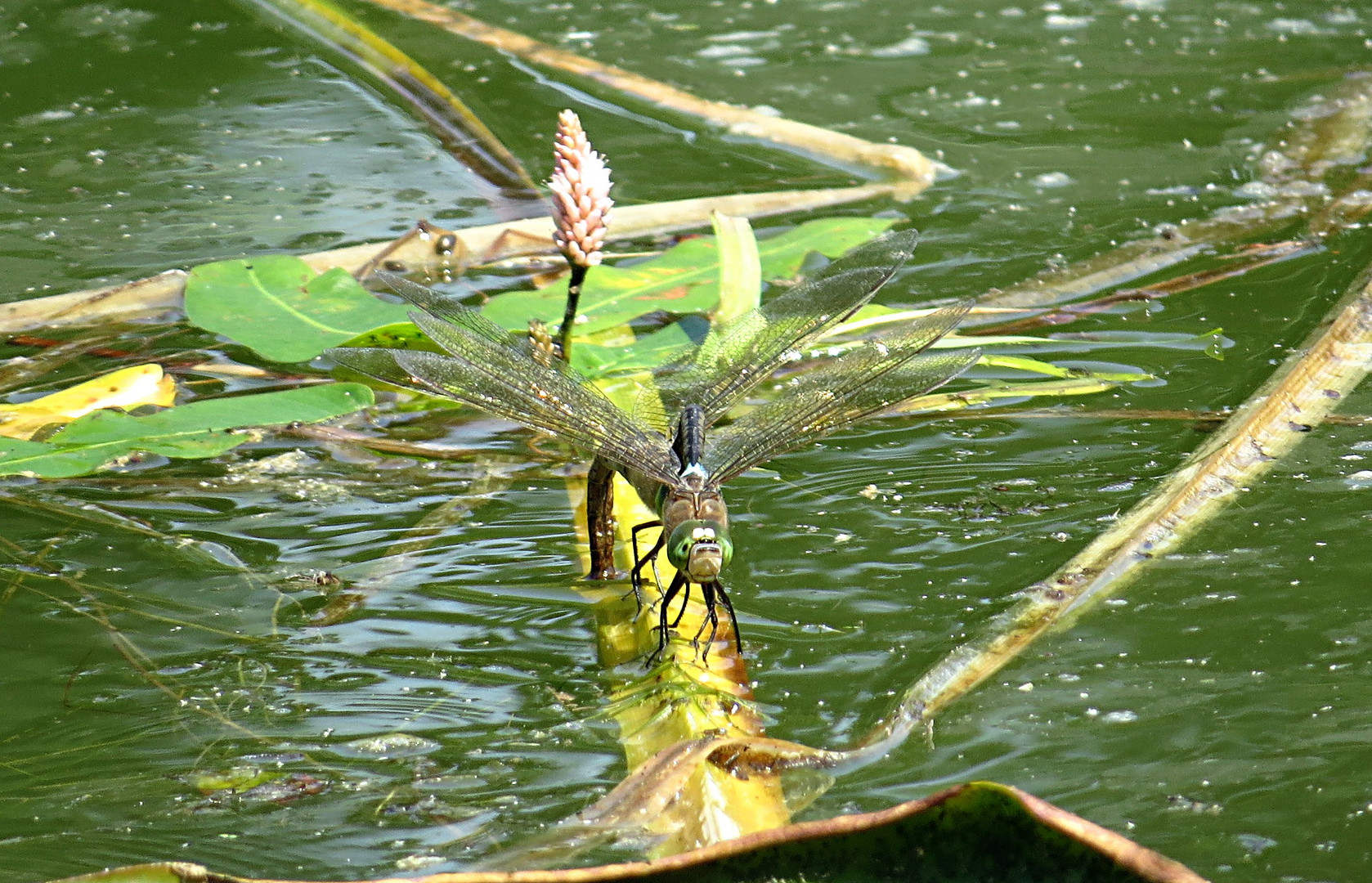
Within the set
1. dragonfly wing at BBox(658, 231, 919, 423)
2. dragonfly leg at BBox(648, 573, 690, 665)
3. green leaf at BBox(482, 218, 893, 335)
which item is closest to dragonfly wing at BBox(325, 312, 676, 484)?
dragonfly leg at BBox(648, 573, 690, 665)

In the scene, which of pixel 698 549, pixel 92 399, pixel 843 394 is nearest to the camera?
pixel 698 549

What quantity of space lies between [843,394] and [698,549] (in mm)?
663

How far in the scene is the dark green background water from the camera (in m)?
1.81

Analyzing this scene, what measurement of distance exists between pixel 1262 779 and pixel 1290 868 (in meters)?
0.20

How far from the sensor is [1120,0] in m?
6.42

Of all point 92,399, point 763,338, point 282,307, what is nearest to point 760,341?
point 763,338

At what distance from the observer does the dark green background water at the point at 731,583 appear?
1.81 metres

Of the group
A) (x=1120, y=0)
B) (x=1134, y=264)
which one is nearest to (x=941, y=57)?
(x=1120, y=0)

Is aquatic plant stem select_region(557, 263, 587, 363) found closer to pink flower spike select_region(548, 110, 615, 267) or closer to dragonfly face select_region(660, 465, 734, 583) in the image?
pink flower spike select_region(548, 110, 615, 267)

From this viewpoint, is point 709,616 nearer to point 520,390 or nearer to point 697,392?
point 520,390

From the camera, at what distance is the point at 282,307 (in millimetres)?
3334

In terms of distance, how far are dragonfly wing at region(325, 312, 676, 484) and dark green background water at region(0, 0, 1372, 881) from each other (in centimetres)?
28

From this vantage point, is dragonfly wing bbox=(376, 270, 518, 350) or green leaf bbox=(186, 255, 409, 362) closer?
dragonfly wing bbox=(376, 270, 518, 350)

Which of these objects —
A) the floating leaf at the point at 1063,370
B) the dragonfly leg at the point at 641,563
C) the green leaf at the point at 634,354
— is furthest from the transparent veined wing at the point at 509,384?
the floating leaf at the point at 1063,370
